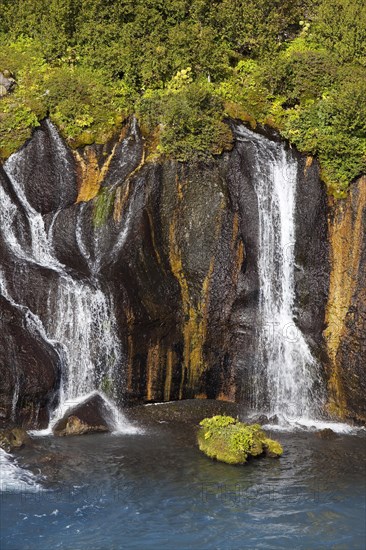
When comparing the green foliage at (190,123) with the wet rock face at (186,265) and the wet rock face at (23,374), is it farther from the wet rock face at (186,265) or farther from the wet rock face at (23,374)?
the wet rock face at (23,374)

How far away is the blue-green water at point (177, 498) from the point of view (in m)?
12.6

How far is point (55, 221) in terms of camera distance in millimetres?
20391

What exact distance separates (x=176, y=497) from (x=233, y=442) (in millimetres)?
2386

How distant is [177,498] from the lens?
→ 14133mm

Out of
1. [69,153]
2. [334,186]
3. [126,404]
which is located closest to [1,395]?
[126,404]

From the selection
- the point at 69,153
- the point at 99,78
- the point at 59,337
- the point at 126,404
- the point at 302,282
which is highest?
the point at 99,78

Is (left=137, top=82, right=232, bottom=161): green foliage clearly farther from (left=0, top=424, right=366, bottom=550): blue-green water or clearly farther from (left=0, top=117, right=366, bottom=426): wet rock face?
(left=0, top=424, right=366, bottom=550): blue-green water

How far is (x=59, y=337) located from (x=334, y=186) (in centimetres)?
876

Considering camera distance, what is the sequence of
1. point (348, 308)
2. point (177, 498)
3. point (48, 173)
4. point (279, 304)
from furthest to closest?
point (48, 173)
point (279, 304)
point (348, 308)
point (177, 498)

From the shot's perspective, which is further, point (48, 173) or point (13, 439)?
point (48, 173)

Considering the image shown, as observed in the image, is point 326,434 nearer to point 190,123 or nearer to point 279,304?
point 279,304

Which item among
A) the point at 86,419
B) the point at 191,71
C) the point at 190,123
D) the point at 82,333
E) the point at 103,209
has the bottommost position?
the point at 86,419

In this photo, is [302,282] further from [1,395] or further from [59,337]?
[1,395]

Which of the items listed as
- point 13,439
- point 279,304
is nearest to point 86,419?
point 13,439
